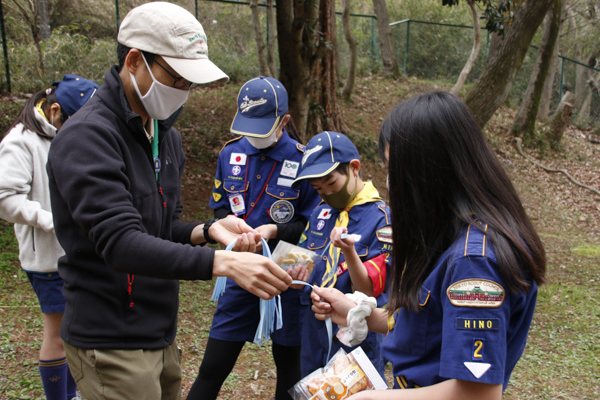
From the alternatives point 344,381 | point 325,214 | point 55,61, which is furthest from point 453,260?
point 55,61

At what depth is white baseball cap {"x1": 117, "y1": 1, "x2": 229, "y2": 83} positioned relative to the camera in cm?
181

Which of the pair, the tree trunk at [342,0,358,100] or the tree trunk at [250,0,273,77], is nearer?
the tree trunk at [250,0,273,77]

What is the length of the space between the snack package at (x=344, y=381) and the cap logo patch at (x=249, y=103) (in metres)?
1.74

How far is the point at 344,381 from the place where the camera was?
1682mm

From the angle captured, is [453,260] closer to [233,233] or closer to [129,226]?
[129,226]

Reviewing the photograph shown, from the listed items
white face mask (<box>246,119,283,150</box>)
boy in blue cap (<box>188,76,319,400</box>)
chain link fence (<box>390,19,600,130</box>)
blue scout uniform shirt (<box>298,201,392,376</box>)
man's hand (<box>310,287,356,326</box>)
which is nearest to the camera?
man's hand (<box>310,287,356,326</box>)

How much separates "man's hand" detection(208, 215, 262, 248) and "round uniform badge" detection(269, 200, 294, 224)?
0.65 metres

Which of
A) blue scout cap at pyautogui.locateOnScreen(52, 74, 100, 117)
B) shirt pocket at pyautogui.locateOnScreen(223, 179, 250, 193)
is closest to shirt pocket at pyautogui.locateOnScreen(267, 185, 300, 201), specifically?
shirt pocket at pyautogui.locateOnScreen(223, 179, 250, 193)

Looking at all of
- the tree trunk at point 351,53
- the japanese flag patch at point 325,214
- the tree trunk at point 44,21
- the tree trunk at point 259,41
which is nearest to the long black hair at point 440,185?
the japanese flag patch at point 325,214

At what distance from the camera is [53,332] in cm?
302

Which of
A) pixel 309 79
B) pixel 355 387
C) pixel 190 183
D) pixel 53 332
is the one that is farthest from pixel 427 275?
pixel 190 183

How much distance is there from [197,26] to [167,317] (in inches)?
47.2

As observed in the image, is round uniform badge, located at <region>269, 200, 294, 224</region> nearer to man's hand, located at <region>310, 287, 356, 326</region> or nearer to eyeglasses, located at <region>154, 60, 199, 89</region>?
man's hand, located at <region>310, 287, 356, 326</region>

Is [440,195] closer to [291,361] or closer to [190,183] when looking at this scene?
[291,361]
